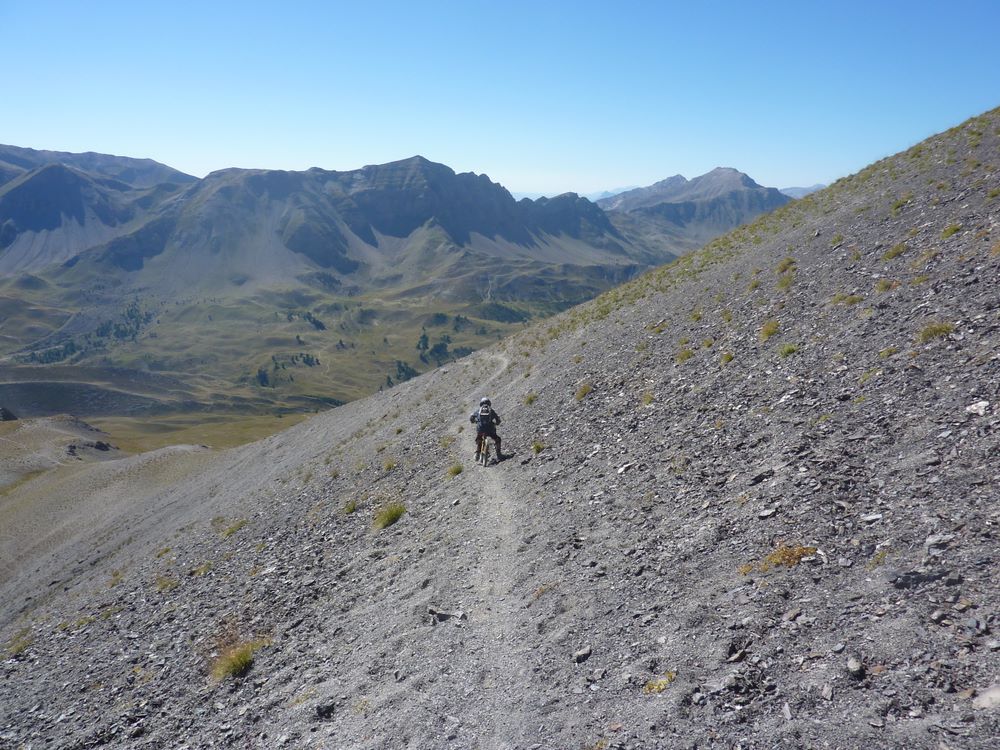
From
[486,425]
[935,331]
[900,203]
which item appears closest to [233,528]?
[486,425]

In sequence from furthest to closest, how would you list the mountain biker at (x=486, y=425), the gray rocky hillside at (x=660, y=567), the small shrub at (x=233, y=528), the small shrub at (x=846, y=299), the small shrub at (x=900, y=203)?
the small shrub at (x=900, y=203)
the small shrub at (x=233, y=528)
the mountain biker at (x=486, y=425)
the small shrub at (x=846, y=299)
the gray rocky hillside at (x=660, y=567)

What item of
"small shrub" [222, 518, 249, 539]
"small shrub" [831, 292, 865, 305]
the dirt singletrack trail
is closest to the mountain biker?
the dirt singletrack trail

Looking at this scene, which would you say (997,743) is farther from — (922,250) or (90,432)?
(90,432)

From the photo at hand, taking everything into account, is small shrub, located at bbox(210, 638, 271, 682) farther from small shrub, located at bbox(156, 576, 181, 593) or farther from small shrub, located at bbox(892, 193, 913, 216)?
small shrub, located at bbox(892, 193, 913, 216)

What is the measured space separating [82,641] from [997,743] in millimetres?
29025

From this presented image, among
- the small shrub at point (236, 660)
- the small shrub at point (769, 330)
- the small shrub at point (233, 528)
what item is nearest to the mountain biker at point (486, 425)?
the small shrub at point (769, 330)

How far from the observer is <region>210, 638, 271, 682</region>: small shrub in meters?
16.1

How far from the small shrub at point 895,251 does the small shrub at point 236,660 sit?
92.1ft

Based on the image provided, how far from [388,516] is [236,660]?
7.96m

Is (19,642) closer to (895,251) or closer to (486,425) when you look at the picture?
(486,425)

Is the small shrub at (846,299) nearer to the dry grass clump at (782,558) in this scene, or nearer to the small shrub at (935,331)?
the small shrub at (935,331)

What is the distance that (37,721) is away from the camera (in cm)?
1839

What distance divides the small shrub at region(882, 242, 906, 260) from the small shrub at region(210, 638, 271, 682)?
2809 centimetres

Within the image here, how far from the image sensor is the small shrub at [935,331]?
1722 centimetres
